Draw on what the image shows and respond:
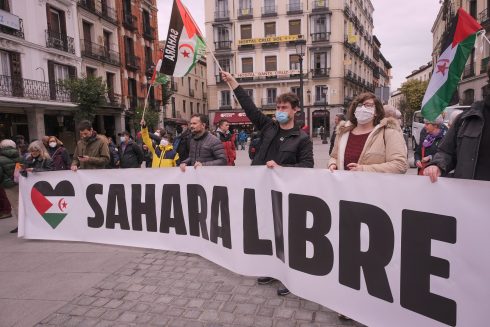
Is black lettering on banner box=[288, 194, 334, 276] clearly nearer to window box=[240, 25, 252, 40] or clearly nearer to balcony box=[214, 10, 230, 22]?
window box=[240, 25, 252, 40]

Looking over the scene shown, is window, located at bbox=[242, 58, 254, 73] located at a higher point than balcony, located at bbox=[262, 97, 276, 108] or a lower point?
higher

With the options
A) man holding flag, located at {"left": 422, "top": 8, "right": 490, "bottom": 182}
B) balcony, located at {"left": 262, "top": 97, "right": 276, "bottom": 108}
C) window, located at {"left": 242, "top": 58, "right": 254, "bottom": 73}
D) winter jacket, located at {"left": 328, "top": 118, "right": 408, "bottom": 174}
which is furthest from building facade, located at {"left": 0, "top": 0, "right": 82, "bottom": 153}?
balcony, located at {"left": 262, "top": 97, "right": 276, "bottom": 108}

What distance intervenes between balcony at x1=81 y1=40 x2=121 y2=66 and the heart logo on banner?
20.5 m

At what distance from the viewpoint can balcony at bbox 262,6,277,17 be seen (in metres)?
40.2

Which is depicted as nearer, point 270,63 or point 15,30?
point 15,30

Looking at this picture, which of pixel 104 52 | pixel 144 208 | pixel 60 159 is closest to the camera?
pixel 144 208

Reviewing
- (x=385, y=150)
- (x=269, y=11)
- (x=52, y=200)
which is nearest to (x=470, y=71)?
(x=269, y=11)

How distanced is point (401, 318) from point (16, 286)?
3600 millimetres

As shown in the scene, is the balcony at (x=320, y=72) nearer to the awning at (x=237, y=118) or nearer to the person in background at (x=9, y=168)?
the awning at (x=237, y=118)

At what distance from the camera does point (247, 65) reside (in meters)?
41.6

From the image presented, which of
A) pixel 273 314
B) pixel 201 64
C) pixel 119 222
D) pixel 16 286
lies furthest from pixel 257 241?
pixel 201 64

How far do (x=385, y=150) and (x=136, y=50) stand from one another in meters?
29.3

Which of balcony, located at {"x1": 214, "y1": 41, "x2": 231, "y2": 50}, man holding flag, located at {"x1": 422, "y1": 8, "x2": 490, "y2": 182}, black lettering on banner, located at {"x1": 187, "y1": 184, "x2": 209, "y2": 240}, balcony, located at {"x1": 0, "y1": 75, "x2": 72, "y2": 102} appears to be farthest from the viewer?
balcony, located at {"x1": 214, "y1": 41, "x2": 231, "y2": 50}

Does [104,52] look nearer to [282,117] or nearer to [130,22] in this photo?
→ [130,22]
